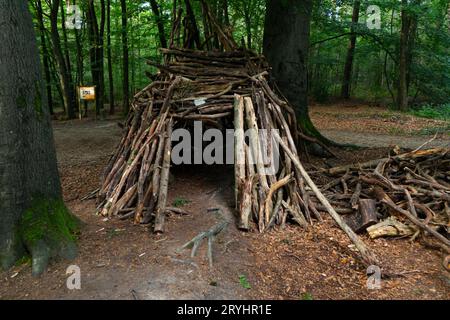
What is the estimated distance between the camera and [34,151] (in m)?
3.62

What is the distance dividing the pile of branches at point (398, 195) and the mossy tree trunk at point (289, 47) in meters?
1.96

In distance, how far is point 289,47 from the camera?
22.7 feet

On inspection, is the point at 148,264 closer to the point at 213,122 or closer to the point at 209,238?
the point at 209,238

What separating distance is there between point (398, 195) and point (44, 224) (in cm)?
452

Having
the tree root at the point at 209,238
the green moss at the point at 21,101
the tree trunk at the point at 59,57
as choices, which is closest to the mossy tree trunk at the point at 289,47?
the tree root at the point at 209,238

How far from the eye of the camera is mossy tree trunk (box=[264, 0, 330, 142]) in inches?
270

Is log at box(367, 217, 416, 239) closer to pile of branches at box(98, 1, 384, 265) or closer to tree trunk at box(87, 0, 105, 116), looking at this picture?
pile of branches at box(98, 1, 384, 265)

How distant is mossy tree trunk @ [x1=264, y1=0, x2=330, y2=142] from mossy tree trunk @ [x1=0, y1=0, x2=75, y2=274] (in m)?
4.63

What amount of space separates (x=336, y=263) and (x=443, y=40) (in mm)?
14144

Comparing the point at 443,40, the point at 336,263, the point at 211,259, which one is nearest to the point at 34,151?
the point at 211,259

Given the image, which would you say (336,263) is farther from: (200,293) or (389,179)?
(389,179)

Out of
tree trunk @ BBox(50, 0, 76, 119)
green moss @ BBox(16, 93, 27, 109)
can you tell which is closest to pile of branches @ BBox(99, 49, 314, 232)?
green moss @ BBox(16, 93, 27, 109)

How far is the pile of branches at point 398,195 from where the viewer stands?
426 cm

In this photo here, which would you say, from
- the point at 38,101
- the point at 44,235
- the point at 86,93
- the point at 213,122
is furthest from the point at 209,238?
the point at 86,93
